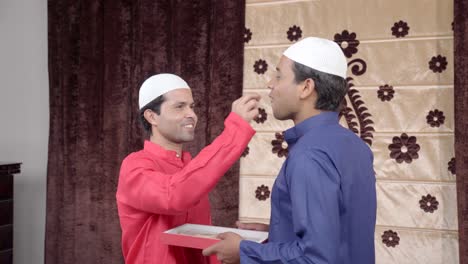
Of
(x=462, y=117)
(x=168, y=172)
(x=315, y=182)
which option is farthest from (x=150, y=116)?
(x=462, y=117)

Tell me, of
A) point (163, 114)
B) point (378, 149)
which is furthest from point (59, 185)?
point (378, 149)

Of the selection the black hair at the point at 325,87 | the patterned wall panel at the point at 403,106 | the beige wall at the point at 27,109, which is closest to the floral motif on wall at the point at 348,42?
the patterned wall panel at the point at 403,106

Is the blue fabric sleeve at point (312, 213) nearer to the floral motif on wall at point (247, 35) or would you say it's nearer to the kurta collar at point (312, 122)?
the kurta collar at point (312, 122)

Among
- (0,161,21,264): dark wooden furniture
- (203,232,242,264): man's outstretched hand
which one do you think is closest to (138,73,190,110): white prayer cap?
(203,232,242,264): man's outstretched hand

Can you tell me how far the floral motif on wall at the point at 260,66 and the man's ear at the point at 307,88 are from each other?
1551 mm

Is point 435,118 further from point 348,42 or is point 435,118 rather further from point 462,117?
point 348,42

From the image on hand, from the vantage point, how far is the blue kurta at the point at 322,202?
1027mm

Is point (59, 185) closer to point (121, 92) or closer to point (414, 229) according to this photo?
point (121, 92)

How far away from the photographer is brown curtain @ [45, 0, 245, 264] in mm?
2789

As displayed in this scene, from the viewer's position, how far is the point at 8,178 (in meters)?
2.88

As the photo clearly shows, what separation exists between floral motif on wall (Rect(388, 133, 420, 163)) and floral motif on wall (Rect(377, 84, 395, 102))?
21 centimetres

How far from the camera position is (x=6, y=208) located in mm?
2891

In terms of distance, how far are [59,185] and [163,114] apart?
179 cm

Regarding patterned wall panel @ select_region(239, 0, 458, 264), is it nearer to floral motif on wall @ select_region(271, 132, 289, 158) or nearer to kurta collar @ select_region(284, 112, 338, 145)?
floral motif on wall @ select_region(271, 132, 289, 158)
